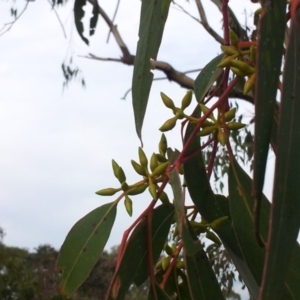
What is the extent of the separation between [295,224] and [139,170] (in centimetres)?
20

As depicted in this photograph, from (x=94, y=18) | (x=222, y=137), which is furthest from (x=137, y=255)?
(x=94, y=18)

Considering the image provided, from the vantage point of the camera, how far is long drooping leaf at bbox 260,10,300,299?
0.46 meters

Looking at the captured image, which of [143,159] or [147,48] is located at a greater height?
[147,48]

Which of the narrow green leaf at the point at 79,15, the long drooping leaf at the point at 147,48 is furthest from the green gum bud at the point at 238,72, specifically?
the narrow green leaf at the point at 79,15

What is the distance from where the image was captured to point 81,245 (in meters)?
0.72

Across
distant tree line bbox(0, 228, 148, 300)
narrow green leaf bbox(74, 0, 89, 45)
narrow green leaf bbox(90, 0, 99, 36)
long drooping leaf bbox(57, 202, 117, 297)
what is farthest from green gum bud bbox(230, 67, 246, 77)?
distant tree line bbox(0, 228, 148, 300)

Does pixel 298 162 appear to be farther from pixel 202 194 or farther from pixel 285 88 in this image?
pixel 202 194

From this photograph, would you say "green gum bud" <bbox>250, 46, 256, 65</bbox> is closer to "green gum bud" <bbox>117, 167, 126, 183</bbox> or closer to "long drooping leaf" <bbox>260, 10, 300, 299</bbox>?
"long drooping leaf" <bbox>260, 10, 300, 299</bbox>

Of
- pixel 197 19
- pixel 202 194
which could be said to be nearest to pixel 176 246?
pixel 202 194

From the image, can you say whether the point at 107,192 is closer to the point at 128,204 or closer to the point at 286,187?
the point at 128,204

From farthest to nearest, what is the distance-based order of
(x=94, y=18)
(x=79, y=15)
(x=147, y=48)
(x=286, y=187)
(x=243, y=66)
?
(x=94, y=18) → (x=79, y=15) → (x=147, y=48) → (x=243, y=66) → (x=286, y=187)

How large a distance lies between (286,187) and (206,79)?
27 centimetres

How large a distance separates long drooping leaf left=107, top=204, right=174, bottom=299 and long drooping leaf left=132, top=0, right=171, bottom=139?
0.42 feet

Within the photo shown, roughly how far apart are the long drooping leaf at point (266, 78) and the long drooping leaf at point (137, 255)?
216 millimetres
